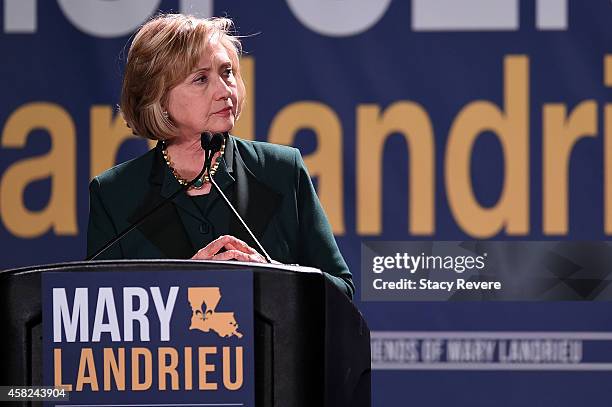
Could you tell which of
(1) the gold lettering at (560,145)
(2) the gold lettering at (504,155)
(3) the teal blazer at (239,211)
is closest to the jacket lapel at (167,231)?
(3) the teal blazer at (239,211)

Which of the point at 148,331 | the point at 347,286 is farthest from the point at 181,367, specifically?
the point at 347,286

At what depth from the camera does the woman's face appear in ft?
6.53

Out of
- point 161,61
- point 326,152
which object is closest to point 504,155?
point 326,152

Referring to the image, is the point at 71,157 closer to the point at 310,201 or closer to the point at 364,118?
the point at 364,118

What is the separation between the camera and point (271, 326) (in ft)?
3.97

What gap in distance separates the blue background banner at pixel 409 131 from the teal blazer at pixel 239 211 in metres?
1.14

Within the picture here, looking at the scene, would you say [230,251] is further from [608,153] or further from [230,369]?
[608,153]

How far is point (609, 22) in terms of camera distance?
306cm

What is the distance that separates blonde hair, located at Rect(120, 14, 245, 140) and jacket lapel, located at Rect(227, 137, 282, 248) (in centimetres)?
20

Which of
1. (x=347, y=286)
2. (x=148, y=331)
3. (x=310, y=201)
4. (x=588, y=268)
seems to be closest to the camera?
(x=148, y=331)

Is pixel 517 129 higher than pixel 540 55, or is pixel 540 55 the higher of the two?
pixel 540 55

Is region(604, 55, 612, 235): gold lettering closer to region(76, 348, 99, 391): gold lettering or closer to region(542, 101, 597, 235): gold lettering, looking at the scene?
region(542, 101, 597, 235): gold lettering

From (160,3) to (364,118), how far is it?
0.72 metres

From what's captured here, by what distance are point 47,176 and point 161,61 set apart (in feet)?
4.32
